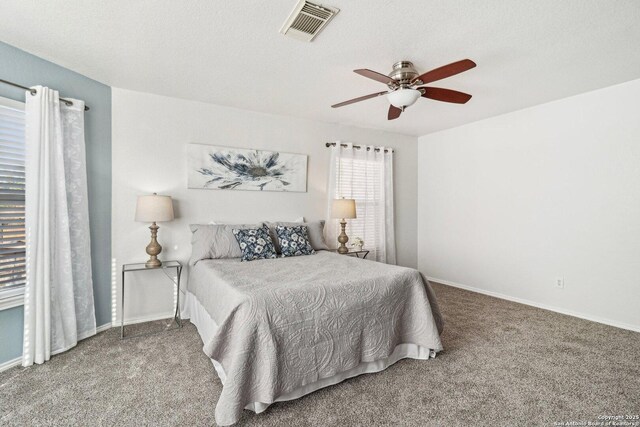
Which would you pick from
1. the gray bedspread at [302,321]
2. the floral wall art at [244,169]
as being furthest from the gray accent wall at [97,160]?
the gray bedspread at [302,321]

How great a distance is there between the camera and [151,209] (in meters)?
3.07

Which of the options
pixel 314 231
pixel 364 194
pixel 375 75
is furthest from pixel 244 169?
pixel 375 75

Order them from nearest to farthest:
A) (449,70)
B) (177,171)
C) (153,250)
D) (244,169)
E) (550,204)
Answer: (449,70)
(153,250)
(177,171)
(550,204)
(244,169)

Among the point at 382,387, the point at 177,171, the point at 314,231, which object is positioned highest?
the point at 177,171

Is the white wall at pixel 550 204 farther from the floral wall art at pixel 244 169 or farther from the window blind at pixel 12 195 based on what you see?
the window blind at pixel 12 195

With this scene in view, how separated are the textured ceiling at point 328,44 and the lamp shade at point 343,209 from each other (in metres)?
1.37

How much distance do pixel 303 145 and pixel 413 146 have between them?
2.12 m

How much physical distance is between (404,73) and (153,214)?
2.70 m

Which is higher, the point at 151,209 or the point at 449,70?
the point at 449,70

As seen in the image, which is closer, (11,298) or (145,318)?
(11,298)

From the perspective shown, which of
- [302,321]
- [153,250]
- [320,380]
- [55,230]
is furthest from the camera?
[153,250]

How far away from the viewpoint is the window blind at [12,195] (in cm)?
239

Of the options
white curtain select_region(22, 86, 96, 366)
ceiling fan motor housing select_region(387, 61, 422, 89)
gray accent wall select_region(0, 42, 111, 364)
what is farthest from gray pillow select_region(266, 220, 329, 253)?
ceiling fan motor housing select_region(387, 61, 422, 89)

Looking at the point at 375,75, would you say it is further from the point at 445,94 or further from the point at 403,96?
the point at 445,94
